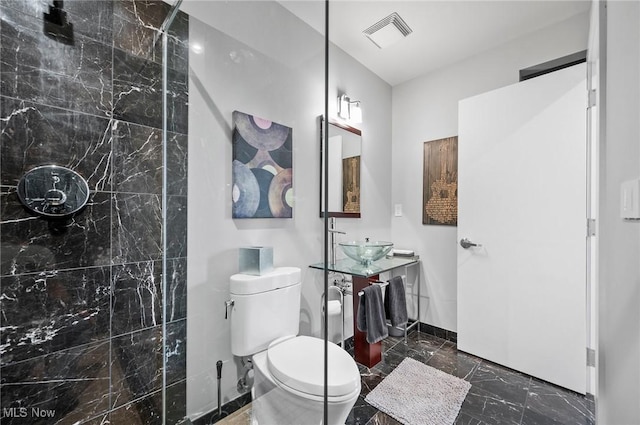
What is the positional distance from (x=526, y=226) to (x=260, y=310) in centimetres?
192

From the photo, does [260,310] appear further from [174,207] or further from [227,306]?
[174,207]

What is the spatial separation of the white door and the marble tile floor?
0.10m

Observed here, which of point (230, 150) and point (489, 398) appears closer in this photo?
point (230, 150)

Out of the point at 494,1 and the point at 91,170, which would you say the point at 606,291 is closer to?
the point at 494,1

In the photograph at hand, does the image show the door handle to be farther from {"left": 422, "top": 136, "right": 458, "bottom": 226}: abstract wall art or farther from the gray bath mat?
the gray bath mat

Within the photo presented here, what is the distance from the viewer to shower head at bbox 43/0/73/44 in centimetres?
104

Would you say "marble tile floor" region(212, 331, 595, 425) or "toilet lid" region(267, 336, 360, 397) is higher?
"toilet lid" region(267, 336, 360, 397)

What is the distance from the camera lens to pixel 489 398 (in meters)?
1.69

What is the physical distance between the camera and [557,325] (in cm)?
181

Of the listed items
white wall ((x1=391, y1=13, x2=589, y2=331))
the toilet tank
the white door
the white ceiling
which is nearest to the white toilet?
the toilet tank

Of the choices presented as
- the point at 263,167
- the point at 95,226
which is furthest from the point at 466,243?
the point at 95,226

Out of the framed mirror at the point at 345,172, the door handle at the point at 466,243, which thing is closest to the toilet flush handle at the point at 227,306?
the framed mirror at the point at 345,172

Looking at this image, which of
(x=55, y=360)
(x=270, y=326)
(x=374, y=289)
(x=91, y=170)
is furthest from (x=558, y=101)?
(x=55, y=360)

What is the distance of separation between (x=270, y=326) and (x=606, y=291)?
1329 mm
